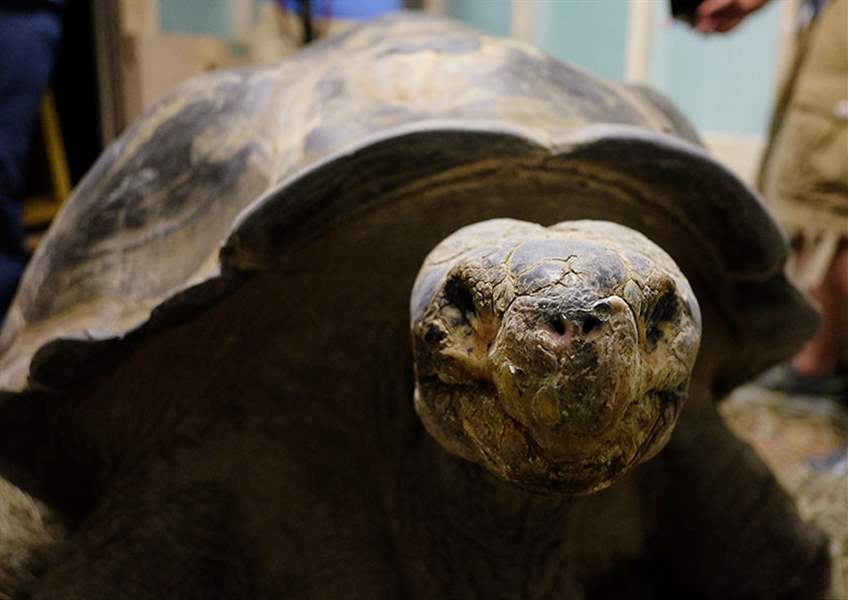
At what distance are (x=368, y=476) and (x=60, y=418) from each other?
1.49ft

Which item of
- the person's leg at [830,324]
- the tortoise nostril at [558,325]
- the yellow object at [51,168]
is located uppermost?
the tortoise nostril at [558,325]

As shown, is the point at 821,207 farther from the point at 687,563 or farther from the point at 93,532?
the point at 93,532

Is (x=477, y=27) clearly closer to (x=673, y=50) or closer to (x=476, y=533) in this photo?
(x=673, y=50)

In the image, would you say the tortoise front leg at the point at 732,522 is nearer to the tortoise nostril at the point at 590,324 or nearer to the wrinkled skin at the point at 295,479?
the wrinkled skin at the point at 295,479

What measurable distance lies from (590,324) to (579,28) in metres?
1.58

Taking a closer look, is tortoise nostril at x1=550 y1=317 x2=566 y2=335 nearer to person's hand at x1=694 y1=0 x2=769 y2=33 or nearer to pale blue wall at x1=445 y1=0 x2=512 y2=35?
person's hand at x1=694 y1=0 x2=769 y2=33

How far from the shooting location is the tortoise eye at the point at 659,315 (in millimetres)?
840

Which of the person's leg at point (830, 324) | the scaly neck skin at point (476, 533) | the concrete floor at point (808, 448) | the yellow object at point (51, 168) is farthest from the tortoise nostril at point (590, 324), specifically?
the person's leg at point (830, 324)

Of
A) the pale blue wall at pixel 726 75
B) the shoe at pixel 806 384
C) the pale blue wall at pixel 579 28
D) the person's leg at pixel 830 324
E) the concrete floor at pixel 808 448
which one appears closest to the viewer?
the concrete floor at pixel 808 448

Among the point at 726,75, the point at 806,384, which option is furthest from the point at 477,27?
the point at 806,384

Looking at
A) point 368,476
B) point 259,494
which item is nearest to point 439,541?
point 368,476

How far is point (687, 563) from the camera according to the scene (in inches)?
60.9

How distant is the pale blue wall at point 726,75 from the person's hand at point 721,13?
1.01 meters

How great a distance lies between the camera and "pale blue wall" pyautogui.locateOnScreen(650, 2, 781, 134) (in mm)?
2654
